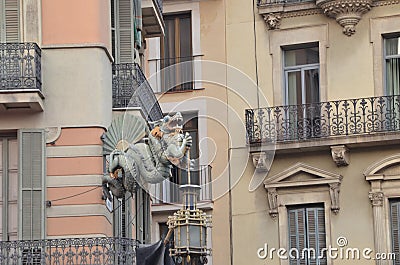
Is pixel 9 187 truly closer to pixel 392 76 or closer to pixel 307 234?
pixel 307 234

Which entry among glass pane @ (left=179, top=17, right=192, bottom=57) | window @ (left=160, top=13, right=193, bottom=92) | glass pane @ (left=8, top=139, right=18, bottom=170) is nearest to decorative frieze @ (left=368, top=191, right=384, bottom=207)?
window @ (left=160, top=13, right=193, bottom=92)

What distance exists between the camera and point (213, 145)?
142ft

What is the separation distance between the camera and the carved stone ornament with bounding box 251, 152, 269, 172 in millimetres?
41844

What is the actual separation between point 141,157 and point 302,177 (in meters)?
13.8

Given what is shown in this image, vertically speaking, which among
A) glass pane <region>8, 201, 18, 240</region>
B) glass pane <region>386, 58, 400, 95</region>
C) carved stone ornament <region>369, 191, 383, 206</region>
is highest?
glass pane <region>386, 58, 400, 95</region>

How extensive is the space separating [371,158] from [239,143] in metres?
3.82

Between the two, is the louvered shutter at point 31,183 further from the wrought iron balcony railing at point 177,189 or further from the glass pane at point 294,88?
the glass pane at point 294,88

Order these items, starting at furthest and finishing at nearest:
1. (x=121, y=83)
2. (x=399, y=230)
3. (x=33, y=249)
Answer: (x=399, y=230) → (x=121, y=83) → (x=33, y=249)

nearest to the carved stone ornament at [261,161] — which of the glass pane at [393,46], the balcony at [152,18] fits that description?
the glass pane at [393,46]

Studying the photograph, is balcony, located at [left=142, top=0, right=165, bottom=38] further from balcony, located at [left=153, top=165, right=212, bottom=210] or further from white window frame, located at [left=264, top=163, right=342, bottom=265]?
balcony, located at [left=153, top=165, right=212, bottom=210]

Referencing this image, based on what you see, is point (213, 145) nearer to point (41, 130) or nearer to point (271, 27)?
point (271, 27)

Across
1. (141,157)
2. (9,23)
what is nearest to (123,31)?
(9,23)

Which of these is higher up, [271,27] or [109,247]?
[271,27]

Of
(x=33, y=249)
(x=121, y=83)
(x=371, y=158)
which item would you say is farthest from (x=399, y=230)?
(x=33, y=249)
